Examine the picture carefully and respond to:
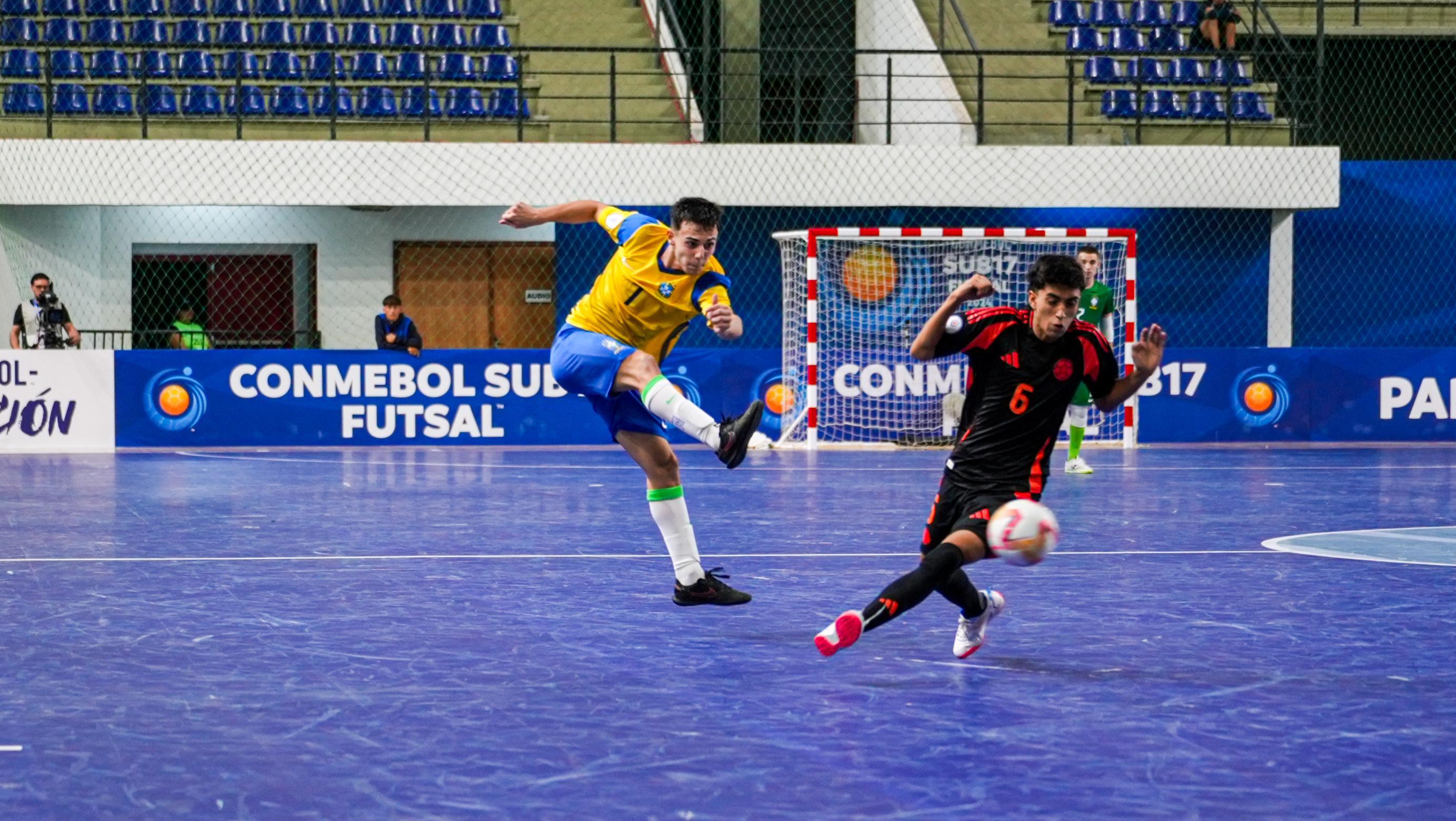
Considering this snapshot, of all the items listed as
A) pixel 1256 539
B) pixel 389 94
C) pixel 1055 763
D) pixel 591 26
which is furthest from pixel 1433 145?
pixel 1055 763

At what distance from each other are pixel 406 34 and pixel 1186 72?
11357 mm

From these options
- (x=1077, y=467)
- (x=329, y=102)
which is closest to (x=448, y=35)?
(x=329, y=102)

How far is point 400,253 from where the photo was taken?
23859mm

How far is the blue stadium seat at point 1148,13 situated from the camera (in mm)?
23766

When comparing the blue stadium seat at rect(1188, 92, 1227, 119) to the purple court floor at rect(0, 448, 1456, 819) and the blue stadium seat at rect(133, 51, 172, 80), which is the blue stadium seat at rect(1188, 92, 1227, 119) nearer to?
the purple court floor at rect(0, 448, 1456, 819)

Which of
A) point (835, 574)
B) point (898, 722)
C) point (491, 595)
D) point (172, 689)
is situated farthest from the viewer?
point (835, 574)

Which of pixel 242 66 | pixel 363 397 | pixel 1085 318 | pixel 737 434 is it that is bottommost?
pixel 363 397

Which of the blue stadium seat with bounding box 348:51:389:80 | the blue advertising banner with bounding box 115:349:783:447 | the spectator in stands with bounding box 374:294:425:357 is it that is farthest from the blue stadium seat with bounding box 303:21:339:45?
the blue advertising banner with bounding box 115:349:783:447

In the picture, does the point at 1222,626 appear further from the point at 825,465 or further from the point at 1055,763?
the point at 825,465

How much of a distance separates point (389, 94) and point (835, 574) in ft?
51.0

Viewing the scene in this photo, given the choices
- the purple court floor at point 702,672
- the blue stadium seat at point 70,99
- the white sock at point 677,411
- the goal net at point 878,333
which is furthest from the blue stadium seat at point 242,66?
the white sock at point 677,411

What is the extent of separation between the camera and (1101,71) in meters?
23.0

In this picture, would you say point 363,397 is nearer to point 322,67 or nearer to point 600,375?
point 322,67

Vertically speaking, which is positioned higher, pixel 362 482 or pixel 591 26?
pixel 591 26
